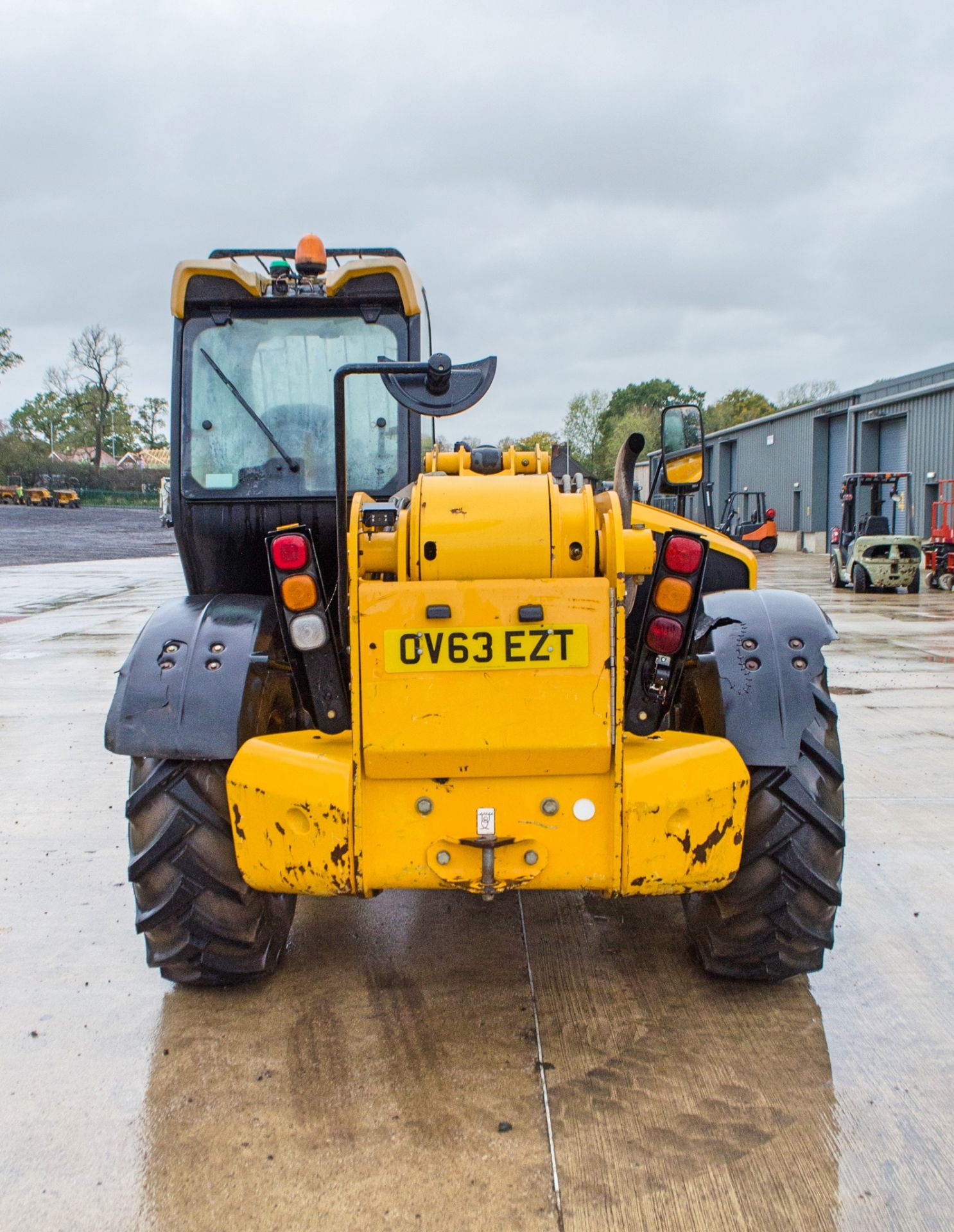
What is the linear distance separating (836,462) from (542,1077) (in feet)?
118

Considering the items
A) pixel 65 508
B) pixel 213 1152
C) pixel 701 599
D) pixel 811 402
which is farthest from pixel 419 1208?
pixel 65 508

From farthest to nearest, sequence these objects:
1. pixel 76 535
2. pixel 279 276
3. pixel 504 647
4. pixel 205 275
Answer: pixel 76 535 < pixel 279 276 < pixel 205 275 < pixel 504 647

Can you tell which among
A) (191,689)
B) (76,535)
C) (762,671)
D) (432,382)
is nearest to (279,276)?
(432,382)

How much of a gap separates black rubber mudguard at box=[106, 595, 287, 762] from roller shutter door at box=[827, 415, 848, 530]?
113ft

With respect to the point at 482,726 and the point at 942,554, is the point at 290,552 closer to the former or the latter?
the point at 482,726

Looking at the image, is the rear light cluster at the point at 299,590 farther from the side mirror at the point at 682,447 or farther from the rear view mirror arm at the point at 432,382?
the side mirror at the point at 682,447

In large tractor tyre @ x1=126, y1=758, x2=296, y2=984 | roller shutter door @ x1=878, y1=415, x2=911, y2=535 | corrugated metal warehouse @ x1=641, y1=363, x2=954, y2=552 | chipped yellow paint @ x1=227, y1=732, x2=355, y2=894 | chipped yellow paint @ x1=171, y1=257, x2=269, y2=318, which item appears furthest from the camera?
roller shutter door @ x1=878, y1=415, x2=911, y2=535

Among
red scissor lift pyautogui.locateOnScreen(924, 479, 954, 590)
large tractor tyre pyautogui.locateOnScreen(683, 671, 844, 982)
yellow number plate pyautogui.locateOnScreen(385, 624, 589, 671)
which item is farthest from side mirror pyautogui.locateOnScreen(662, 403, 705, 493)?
red scissor lift pyautogui.locateOnScreen(924, 479, 954, 590)

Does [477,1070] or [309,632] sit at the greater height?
Answer: [309,632]

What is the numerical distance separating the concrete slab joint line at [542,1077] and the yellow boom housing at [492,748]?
1.69 ft

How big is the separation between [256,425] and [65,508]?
227 ft

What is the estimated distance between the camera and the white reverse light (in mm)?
2951

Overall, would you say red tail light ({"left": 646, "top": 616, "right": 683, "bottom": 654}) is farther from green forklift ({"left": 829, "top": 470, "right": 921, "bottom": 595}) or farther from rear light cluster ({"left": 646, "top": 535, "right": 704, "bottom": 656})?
green forklift ({"left": 829, "top": 470, "right": 921, "bottom": 595})

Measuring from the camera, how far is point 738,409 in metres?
79.0
